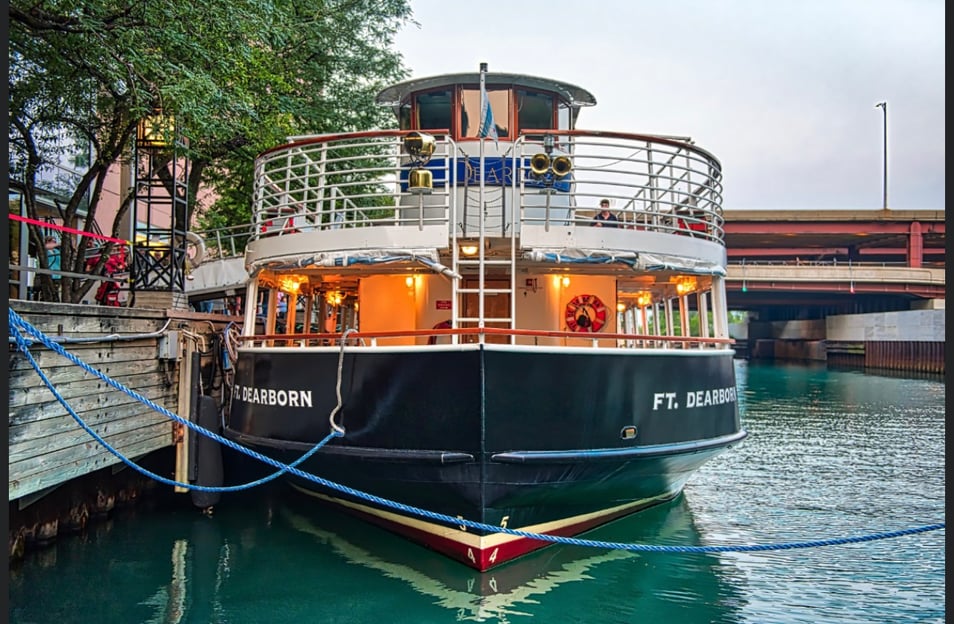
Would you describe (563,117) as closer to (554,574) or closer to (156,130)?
(156,130)

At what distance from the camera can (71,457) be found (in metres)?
7.71

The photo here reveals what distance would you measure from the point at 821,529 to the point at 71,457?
29.2ft

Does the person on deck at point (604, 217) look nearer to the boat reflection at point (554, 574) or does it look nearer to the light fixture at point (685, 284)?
the light fixture at point (685, 284)

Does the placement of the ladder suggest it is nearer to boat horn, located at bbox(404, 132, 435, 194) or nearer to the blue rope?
boat horn, located at bbox(404, 132, 435, 194)

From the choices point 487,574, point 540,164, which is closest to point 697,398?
point 487,574

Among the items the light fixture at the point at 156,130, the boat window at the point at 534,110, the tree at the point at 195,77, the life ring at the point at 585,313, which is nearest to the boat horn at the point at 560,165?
the life ring at the point at 585,313

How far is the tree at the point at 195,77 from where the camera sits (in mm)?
10742

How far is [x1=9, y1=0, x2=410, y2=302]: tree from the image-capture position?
10.7 meters

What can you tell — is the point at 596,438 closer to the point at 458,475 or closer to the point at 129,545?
the point at 458,475

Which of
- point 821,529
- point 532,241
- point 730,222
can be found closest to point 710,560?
point 821,529

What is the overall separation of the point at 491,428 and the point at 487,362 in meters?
0.63

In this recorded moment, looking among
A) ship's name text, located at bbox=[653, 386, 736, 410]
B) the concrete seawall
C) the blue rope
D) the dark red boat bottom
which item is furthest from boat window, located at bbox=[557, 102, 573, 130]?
the concrete seawall

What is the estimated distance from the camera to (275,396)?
893cm

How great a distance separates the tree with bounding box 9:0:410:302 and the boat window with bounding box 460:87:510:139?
347 cm
